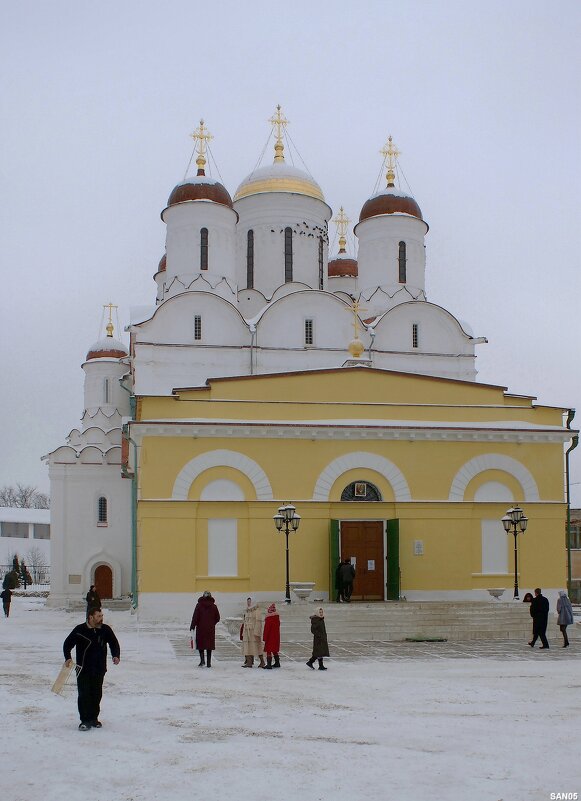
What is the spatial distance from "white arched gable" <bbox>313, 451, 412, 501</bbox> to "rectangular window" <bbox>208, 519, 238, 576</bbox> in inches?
84.9

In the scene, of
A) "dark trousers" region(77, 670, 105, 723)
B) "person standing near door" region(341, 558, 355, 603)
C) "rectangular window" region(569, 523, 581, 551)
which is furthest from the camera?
"rectangular window" region(569, 523, 581, 551)

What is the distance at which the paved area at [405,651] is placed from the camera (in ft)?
53.6

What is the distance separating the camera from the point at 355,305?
28.4 m

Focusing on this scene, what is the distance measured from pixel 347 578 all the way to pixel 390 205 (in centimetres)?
1570

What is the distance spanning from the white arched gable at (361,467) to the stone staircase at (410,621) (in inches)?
117

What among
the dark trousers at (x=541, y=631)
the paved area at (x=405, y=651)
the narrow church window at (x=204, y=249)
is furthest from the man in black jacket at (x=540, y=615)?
the narrow church window at (x=204, y=249)

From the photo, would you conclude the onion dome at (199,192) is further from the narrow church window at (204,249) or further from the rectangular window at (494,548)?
the rectangular window at (494,548)

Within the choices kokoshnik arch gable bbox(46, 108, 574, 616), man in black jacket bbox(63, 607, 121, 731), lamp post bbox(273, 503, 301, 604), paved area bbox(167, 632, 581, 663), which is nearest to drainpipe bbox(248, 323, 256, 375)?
kokoshnik arch gable bbox(46, 108, 574, 616)

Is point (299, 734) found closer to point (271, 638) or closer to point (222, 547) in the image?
point (271, 638)

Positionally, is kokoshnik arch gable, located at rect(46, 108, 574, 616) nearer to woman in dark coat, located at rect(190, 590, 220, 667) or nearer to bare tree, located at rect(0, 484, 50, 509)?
woman in dark coat, located at rect(190, 590, 220, 667)

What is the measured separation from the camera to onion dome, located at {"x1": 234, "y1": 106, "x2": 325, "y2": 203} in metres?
34.6

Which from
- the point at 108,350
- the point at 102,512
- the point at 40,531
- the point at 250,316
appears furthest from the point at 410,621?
the point at 40,531

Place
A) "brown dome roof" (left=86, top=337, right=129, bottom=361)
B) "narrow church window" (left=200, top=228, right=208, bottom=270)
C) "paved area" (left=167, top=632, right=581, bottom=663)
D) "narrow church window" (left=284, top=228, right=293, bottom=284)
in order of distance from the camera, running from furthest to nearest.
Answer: "brown dome roof" (left=86, top=337, right=129, bottom=361)
"narrow church window" (left=284, top=228, right=293, bottom=284)
"narrow church window" (left=200, top=228, right=208, bottom=270)
"paved area" (left=167, top=632, right=581, bottom=663)

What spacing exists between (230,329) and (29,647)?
47.9 ft
